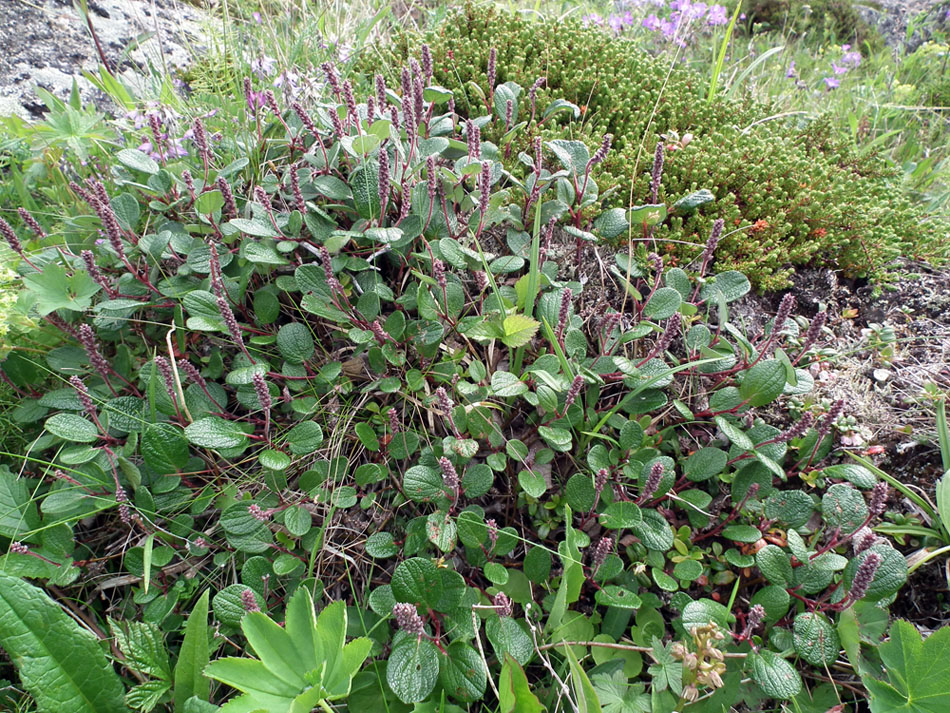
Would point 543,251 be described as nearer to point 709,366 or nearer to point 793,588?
point 709,366

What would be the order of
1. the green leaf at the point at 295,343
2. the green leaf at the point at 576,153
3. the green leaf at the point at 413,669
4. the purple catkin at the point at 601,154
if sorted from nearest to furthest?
the green leaf at the point at 413,669
the green leaf at the point at 295,343
the purple catkin at the point at 601,154
the green leaf at the point at 576,153

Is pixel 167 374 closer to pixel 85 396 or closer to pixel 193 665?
pixel 85 396

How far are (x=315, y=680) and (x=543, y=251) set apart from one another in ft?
5.53

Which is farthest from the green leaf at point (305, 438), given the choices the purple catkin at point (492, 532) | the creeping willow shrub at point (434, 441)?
the purple catkin at point (492, 532)

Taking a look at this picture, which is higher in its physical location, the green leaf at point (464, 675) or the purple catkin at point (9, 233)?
the purple catkin at point (9, 233)

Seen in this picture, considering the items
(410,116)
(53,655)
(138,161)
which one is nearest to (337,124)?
(410,116)

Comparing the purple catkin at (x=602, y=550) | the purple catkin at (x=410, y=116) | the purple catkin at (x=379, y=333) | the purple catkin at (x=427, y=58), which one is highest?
the purple catkin at (x=427, y=58)

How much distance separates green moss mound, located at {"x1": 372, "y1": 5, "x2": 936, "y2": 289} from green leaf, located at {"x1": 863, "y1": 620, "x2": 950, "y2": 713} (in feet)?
4.79

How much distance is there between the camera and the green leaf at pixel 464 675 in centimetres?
159

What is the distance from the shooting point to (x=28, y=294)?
6.72ft

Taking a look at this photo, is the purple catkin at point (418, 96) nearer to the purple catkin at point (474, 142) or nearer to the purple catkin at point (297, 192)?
the purple catkin at point (474, 142)

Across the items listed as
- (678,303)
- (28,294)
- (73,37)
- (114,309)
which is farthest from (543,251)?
(73,37)

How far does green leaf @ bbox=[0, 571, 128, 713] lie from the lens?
1567 mm

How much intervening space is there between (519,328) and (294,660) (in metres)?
1.19
